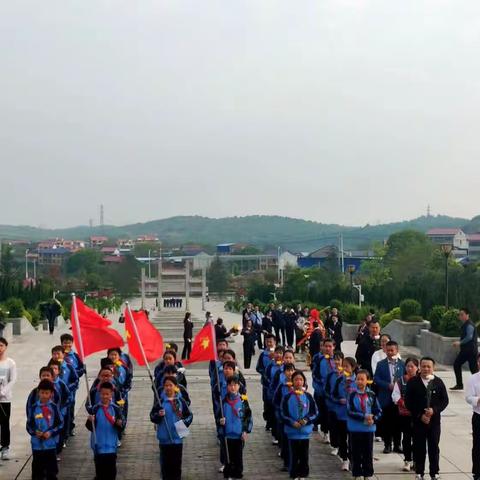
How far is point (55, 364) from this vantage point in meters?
10.2

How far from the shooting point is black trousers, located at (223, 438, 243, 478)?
916 centimetres

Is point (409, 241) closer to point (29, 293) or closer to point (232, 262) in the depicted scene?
point (29, 293)

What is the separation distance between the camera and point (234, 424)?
9.06 meters

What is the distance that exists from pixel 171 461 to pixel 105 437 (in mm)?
814

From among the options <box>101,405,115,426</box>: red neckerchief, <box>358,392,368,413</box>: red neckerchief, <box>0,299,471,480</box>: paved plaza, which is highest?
<box>358,392,368,413</box>: red neckerchief

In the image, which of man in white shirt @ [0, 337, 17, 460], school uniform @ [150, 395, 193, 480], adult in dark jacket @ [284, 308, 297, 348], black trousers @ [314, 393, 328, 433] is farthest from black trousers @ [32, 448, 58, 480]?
adult in dark jacket @ [284, 308, 297, 348]

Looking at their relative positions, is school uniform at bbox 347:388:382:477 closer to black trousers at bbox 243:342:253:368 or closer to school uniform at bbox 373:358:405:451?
school uniform at bbox 373:358:405:451

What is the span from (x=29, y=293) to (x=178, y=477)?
32702 millimetres

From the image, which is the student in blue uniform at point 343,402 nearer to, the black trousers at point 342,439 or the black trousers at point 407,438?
the black trousers at point 342,439

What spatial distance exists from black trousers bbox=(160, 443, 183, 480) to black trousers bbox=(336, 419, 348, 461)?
2.26 meters

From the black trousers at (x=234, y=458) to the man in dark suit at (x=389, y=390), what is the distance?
2.27m

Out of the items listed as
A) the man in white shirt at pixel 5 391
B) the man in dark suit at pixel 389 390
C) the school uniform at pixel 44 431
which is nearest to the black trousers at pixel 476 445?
the man in dark suit at pixel 389 390

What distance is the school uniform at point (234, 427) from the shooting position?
9078 millimetres

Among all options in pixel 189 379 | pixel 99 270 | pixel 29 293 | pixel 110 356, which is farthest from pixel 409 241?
pixel 110 356
